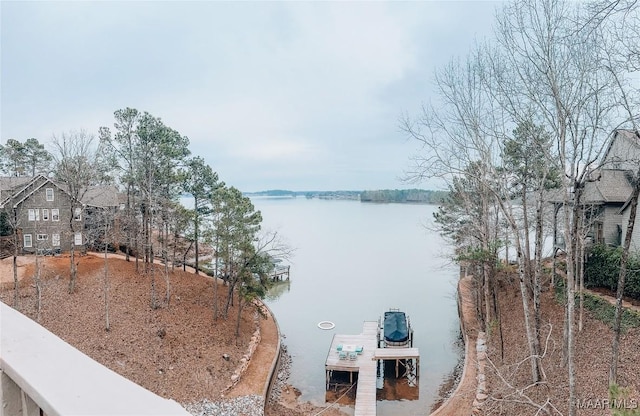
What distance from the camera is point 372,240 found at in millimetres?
61594

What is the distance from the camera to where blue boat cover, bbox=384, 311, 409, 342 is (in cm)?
2031

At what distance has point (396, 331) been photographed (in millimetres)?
20609

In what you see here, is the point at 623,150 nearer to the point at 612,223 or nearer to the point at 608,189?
the point at 608,189

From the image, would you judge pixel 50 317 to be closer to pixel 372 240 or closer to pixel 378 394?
pixel 378 394

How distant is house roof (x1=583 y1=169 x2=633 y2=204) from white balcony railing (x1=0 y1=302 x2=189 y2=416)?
20794mm

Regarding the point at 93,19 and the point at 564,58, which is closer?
the point at 564,58

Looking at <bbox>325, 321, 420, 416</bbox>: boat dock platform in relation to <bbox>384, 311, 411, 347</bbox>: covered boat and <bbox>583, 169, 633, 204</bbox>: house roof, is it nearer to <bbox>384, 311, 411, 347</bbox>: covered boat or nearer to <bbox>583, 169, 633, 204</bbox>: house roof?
<bbox>384, 311, 411, 347</bbox>: covered boat

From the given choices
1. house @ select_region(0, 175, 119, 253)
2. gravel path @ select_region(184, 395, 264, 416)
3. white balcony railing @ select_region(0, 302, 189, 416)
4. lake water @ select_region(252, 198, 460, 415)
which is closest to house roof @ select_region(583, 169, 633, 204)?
lake water @ select_region(252, 198, 460, 415)

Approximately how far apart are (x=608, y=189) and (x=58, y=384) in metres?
22.9

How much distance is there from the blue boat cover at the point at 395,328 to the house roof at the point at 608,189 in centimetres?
1038

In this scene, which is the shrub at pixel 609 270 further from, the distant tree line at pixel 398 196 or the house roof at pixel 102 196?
the distant tree line at pixel 398 196

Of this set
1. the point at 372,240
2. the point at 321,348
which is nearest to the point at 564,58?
the point at 321,348

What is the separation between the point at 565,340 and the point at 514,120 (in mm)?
7029

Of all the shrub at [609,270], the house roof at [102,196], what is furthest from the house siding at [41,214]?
the shrub at [609,270]
